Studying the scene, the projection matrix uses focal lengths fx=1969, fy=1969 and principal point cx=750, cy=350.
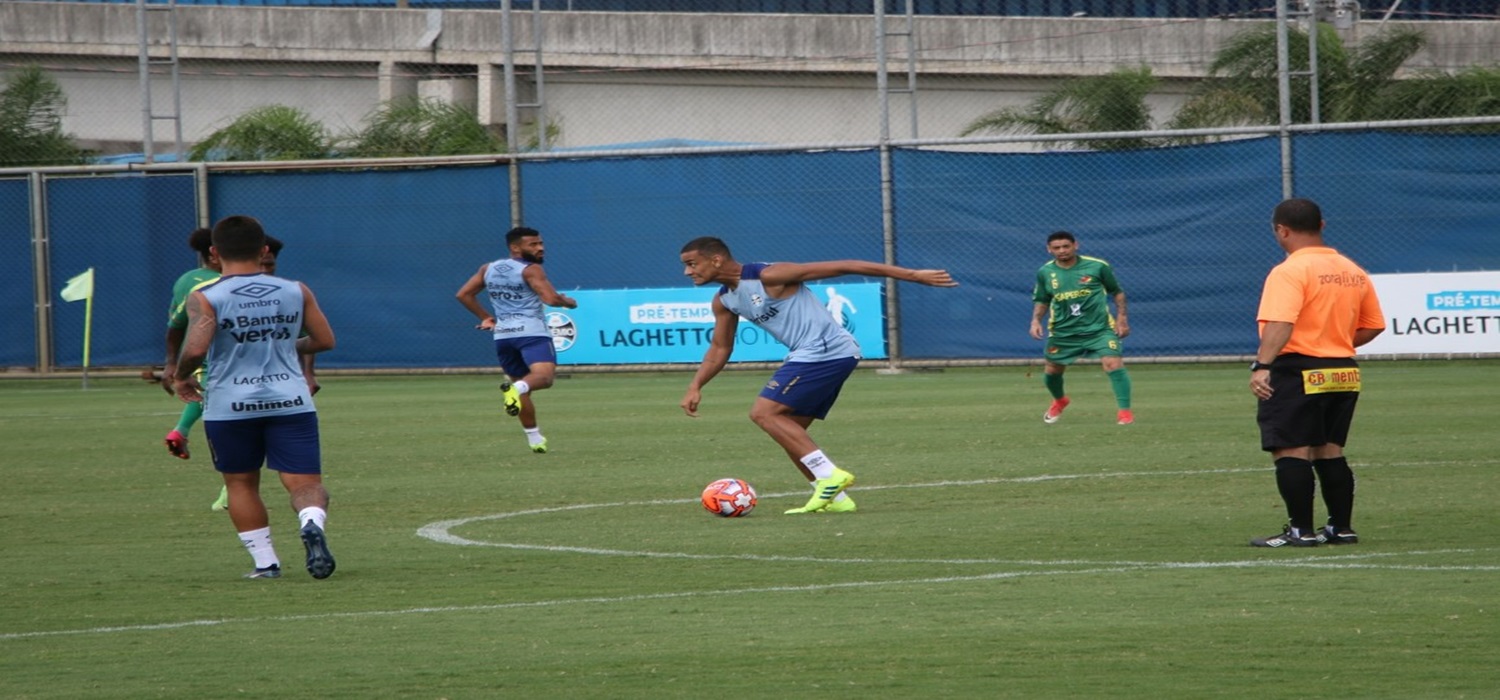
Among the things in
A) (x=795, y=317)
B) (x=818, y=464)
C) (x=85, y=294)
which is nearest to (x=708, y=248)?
(x=795, y=317)

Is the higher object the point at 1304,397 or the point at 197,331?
the point at 197,331

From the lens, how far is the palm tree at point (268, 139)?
3111 cm

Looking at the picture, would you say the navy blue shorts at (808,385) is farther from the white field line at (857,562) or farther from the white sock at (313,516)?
the white sock at (313,516)

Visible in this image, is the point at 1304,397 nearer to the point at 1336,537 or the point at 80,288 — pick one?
the point at 1336,537

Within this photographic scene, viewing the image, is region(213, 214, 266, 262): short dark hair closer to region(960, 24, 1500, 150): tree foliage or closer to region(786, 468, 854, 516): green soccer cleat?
region(786, 468, 854, 516): green soccer cleat

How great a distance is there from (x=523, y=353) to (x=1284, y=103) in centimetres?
1009

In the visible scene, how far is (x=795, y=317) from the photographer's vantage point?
467 inches

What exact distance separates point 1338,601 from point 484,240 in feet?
64.7

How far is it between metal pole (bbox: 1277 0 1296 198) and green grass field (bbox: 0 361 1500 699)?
6415 mm

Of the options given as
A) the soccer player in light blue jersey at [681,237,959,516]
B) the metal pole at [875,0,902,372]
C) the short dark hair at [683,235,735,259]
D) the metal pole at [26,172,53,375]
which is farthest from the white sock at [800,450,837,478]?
the metal pole at [26,172,53,375]

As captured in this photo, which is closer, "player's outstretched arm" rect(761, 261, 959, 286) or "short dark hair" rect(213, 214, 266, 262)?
"short dark hair" rect(213, 214, 266, 262)

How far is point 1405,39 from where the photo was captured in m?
30.5

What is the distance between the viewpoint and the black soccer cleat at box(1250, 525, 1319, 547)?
9211 millimetres

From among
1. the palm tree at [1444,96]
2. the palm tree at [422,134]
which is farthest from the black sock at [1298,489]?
the palm tree at [422,134]
